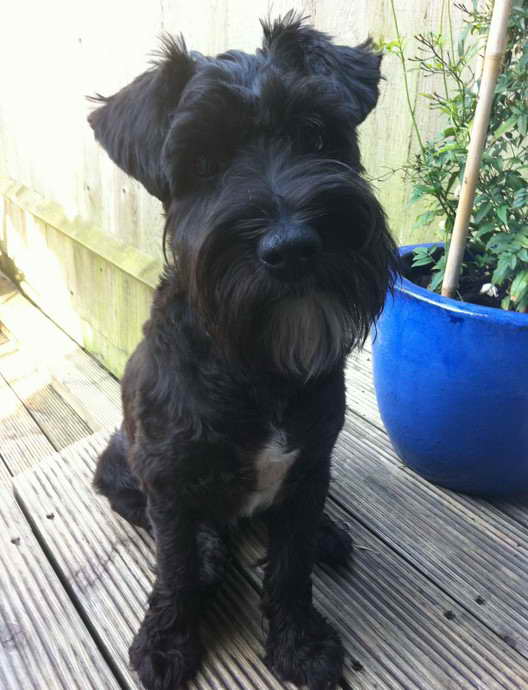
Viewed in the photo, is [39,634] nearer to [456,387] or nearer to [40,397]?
[456,387]

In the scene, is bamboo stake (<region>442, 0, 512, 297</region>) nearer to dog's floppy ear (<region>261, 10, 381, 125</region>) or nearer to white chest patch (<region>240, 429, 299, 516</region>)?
dog's floppy ear (<region>261, 10, 381, 125</region>)

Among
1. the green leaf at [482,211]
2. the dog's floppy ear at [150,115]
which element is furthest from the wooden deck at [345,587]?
the dog's floppy ear at [150,115]

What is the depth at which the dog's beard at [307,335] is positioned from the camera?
116 cm

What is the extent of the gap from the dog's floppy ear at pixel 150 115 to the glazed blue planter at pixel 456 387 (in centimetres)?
75

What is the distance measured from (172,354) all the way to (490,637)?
Result: 1007 mm

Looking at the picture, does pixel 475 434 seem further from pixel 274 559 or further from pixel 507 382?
pixel 274 559

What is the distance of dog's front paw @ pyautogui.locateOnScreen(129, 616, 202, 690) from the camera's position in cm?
132

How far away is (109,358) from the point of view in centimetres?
402

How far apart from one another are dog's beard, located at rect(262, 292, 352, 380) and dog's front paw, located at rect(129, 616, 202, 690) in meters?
0.68

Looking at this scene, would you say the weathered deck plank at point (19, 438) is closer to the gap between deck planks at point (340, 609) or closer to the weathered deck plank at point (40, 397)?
the weathered deck plank at point (40, 397)

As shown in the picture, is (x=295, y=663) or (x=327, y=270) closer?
(x=327, y=270)

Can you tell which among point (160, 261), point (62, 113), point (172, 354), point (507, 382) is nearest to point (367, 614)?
point (507, 382)

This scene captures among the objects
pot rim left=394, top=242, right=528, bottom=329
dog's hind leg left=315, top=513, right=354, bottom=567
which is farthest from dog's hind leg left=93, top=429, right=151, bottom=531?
pot rim left=394, top=242, right=528, bottom=329

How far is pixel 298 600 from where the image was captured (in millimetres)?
1430
